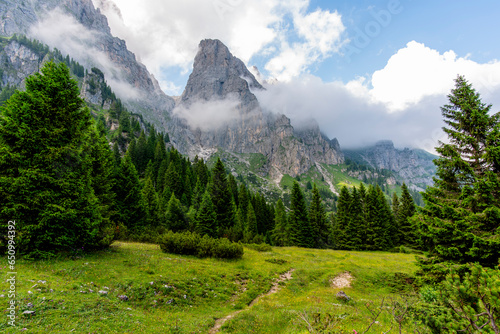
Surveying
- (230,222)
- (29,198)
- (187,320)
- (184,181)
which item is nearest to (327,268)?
(187,320)

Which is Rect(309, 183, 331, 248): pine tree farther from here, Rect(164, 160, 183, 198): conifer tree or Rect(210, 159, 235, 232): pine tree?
Rect(164, 160, 183, 198): conifer tree

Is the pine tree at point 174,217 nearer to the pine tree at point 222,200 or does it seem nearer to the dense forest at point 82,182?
the pine tree at point 222,200

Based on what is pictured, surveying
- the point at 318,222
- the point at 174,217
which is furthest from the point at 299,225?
the point at 174,217

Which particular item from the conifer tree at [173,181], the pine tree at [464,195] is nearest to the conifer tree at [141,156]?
the conifer tree at [173,181]

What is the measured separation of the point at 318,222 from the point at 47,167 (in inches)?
2339

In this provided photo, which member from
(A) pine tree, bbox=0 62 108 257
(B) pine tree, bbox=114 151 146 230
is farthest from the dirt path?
(B) pine tree, bbox=114 151 146 230

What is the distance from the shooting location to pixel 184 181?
7038cm

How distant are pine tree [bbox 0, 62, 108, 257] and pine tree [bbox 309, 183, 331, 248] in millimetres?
52279

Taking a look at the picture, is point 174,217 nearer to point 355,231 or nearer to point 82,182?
point 82,182

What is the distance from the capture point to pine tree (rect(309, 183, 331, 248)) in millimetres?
58625

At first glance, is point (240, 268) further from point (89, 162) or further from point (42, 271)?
point (89, 162)

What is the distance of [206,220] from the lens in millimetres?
37875

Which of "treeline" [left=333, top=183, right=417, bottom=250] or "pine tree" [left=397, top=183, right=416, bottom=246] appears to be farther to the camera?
"pine tree" [left=397, top=183, right=416, bottom=246]

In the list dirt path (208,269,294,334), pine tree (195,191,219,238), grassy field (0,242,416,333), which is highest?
pine tree (195,191,219,238)
